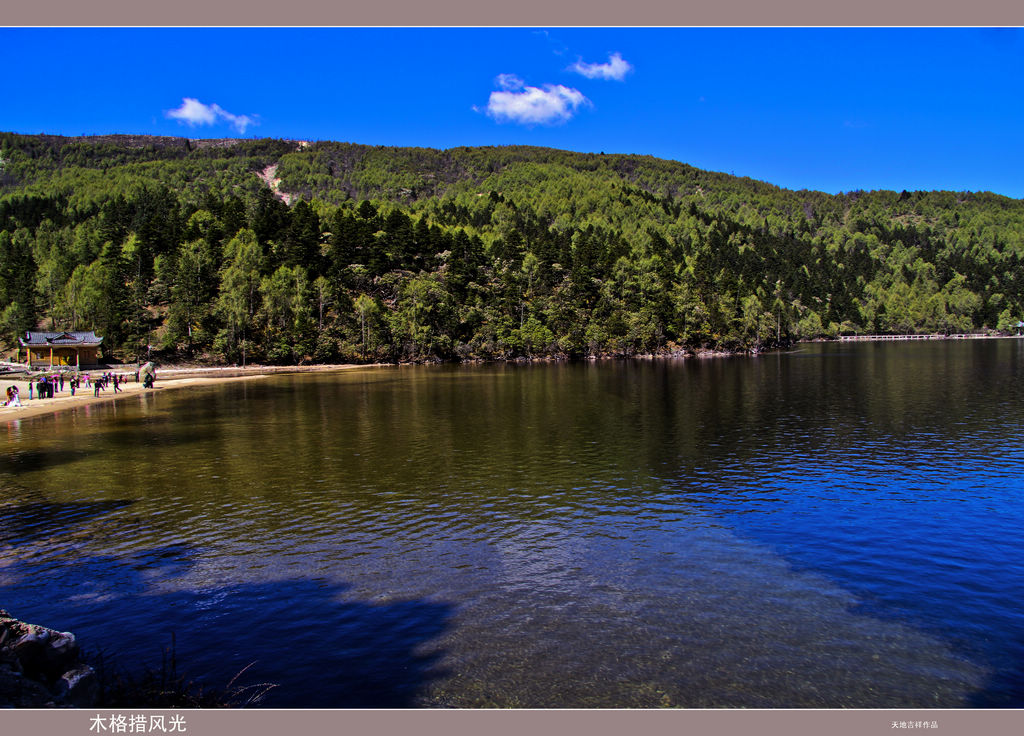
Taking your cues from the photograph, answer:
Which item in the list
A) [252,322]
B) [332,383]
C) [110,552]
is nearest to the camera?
[110,552]

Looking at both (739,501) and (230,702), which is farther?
(739,501)

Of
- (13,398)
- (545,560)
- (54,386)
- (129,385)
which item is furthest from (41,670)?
(129,385)

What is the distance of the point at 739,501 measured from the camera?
90.8ft

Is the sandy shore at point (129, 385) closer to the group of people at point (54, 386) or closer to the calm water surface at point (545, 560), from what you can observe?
the group of people at point (54, 386)

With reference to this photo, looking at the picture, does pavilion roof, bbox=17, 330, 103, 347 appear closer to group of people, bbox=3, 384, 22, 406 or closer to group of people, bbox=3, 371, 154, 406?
group of people, bbox=3, 371, 154, 406

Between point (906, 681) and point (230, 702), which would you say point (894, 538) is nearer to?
point (906, 681)

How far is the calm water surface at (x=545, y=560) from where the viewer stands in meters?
13.9

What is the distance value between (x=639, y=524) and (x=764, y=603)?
7343mm

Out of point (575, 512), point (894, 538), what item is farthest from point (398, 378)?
point (894, 538)

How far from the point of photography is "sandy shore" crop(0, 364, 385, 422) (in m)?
61.1

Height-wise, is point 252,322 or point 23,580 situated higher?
point 252,322

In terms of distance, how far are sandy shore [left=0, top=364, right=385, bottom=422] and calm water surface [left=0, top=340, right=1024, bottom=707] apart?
20.2 meters

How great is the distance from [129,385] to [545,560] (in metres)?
93.3

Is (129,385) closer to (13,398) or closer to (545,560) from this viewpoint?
(13,398)
